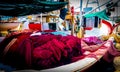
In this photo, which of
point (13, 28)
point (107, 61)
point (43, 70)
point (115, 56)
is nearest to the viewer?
point (43, 70)

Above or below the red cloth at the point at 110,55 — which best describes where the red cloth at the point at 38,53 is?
above

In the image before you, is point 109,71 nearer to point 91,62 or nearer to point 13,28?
point 91,62

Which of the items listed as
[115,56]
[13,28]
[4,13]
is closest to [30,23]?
[13,28]

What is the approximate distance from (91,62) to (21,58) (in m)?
0.65

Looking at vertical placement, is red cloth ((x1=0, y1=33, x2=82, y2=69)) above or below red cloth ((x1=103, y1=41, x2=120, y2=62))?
above

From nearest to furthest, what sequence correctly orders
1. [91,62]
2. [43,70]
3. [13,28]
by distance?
1. [43,70]
2. [91,62]
3. [13,28]

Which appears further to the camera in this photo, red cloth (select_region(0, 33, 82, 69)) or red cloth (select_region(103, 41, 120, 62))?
red cloth (select_region(103, 41, 120, 62))

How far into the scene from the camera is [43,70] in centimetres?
160

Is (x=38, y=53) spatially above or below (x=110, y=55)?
above

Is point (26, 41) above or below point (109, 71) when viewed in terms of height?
above

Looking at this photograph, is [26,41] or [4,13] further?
[4,13]

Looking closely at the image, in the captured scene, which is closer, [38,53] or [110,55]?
[38,53]

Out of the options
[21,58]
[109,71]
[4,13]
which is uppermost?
[4,13]

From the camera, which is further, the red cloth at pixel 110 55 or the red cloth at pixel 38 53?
the red cloth at pixel 110 55
